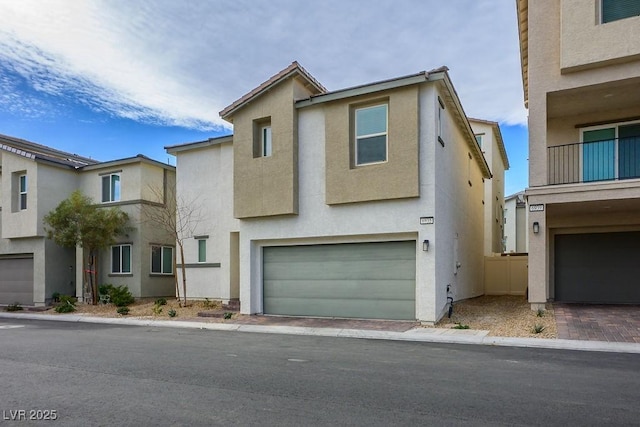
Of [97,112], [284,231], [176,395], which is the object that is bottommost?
[176,395]

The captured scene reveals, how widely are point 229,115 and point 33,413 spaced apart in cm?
1185

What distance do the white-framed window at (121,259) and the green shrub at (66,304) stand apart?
6.74ft

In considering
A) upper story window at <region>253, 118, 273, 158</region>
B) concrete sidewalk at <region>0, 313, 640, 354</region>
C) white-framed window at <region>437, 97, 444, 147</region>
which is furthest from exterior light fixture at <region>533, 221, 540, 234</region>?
upper story window at <region>253, 118, 273, 158</region>

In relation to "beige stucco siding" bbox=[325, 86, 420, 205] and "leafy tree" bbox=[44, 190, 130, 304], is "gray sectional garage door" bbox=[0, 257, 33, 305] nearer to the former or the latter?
"leafy tree" bbox=[44, 190, 130, 304]

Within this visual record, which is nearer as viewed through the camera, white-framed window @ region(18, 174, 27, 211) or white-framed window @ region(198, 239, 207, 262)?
white-framed window @ region(198, 239, 207, 262)

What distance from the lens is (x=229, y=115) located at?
1573 centimetres

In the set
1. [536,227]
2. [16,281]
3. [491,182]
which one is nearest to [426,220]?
[536,227]

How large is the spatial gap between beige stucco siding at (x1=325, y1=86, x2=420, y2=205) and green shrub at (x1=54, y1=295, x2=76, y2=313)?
12315mm

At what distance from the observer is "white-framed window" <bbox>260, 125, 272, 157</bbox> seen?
15.4 metres

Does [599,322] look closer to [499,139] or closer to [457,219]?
[457,219]

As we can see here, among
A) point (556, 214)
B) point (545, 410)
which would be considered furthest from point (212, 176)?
point (545, 410)

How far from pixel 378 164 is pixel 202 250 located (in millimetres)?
8690

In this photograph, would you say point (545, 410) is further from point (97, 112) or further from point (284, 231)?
point (97, 112)

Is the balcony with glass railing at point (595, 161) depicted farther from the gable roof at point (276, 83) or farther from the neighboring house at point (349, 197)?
the gable roof at point (276, 83)
